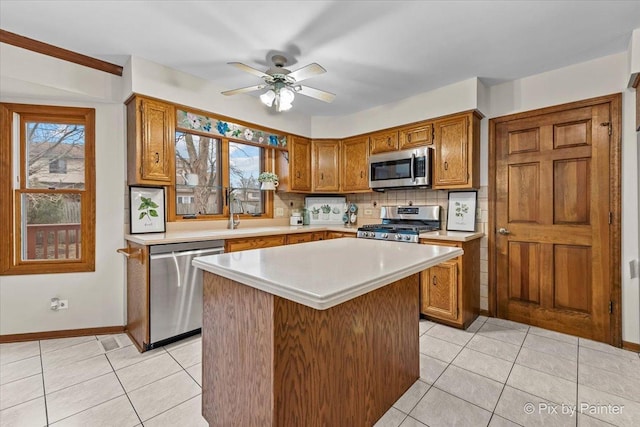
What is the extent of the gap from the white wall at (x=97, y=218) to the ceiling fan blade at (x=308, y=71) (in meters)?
1.82

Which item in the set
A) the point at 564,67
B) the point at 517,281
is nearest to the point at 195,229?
the point at 517,281

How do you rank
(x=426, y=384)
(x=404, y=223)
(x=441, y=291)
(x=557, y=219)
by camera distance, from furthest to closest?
(x=404, y=223) < (x=441, y=291) < (x=557, y=219) < (x=426, y=384)

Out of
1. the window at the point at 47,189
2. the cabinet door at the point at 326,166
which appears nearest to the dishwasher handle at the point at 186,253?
the window at the point at 47,189

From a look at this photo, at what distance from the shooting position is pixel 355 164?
162 inches

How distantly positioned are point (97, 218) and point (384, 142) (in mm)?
3308

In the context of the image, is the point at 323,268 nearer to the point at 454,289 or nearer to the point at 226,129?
the point at 454,289

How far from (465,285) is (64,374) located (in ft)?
11.1

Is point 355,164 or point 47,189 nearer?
point 47,189

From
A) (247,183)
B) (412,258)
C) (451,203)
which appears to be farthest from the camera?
(247,183)

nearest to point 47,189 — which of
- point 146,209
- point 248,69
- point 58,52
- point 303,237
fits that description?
point 146,209

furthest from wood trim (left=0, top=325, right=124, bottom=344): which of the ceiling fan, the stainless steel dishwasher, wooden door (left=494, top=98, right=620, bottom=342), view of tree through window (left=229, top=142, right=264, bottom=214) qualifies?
wooden door (left=494, top=98, right=620, bottom=342)

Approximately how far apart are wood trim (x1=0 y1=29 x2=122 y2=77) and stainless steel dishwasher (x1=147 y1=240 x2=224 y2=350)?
1.79 m

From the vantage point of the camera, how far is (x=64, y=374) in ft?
6.77

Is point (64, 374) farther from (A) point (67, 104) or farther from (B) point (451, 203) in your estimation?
(B) point (451, 203)
